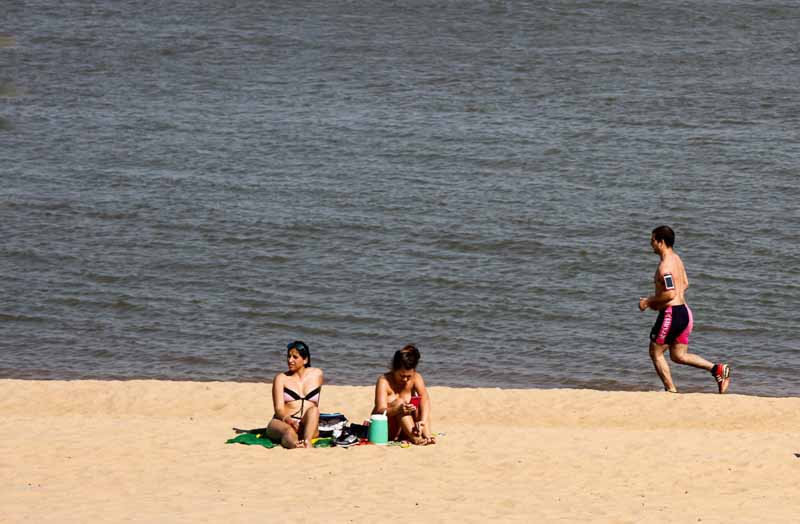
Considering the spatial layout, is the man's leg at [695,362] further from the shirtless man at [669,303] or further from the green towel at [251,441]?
the green towel at [251,441]

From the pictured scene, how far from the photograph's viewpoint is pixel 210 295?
1811cm

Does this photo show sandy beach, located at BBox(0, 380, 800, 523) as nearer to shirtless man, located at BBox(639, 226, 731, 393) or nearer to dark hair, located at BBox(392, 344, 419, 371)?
shirtless man, located at BBox(639, 226, 731, 393)

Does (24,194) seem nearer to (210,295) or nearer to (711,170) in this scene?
(210,295)

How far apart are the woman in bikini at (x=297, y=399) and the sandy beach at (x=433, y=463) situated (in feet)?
0.65

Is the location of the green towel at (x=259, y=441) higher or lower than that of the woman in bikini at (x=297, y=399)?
lower

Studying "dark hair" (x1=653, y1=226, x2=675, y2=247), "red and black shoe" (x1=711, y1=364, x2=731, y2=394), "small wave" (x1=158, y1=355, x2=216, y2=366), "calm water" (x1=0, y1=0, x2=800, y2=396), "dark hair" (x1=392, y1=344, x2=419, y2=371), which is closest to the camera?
"dark hair" (x1=392, y1=344, x2=419, y2=371)

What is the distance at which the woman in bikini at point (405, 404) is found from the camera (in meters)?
11.2

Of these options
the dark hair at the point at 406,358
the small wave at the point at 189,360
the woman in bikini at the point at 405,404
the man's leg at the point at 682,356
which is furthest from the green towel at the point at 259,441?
the small wave at the point at 189,360

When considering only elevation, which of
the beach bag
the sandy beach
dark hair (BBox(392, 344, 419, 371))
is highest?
dark hair (BBox(392, 344, 419, 371))

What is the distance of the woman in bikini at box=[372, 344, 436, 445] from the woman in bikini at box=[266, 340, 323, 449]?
510 mm

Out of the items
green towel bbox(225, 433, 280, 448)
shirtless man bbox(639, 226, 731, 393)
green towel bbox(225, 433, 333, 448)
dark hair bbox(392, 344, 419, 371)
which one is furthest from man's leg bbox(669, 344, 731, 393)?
green towel bbox(225, 433, 280, 448)

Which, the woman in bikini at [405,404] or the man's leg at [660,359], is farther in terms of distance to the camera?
the man's leg at [660,359]

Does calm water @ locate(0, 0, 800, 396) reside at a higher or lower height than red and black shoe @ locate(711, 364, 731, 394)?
higher

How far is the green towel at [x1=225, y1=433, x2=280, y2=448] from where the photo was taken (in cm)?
1116
